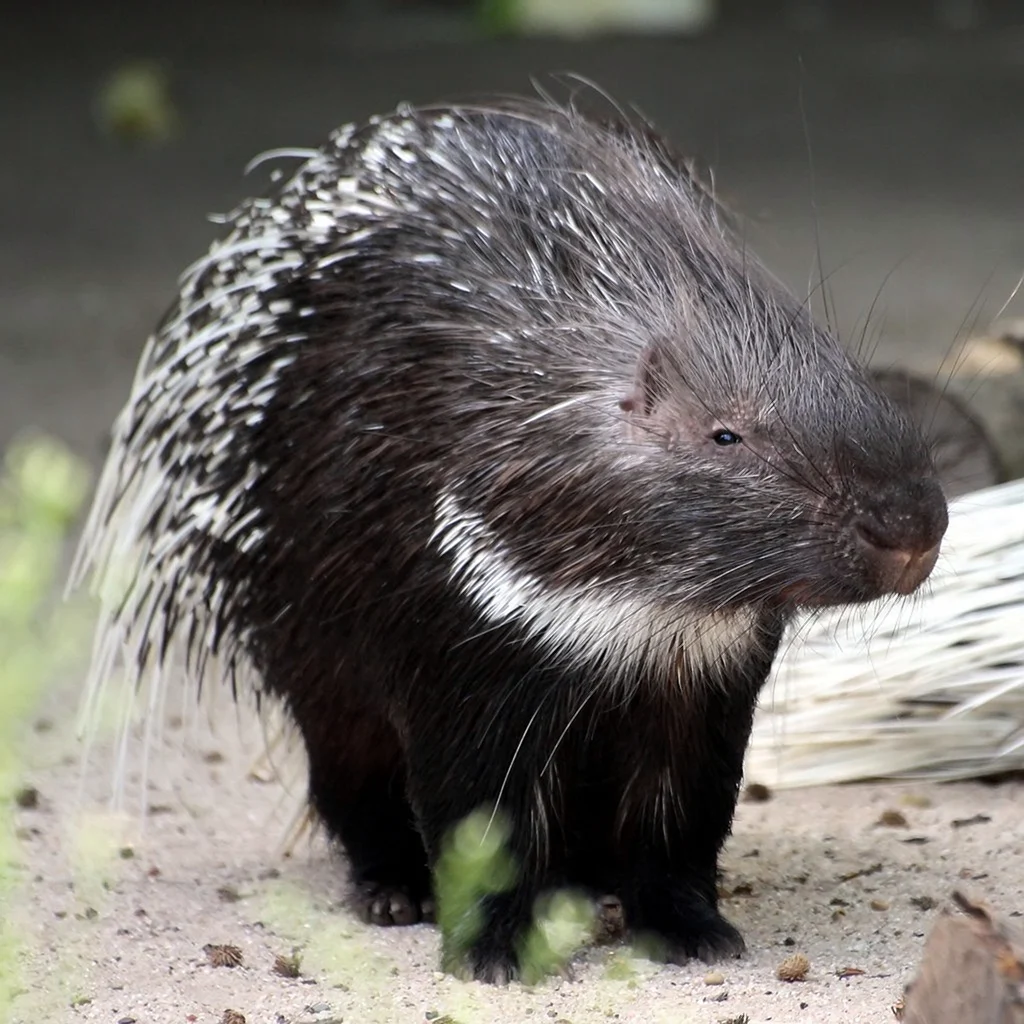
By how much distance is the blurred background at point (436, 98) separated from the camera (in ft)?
23.7

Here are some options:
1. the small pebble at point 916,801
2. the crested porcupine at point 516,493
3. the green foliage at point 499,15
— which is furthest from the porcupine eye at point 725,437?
the small pebble at point 916,801

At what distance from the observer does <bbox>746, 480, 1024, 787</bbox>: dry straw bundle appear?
3412 millimetres

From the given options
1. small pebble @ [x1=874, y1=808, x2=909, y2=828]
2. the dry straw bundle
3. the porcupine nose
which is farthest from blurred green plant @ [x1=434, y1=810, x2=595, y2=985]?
the dry straw bundle

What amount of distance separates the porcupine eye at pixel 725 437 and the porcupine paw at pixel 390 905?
1076 millimetres

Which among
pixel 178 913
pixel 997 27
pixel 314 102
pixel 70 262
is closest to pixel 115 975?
pixel 178 913

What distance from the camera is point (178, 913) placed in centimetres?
290

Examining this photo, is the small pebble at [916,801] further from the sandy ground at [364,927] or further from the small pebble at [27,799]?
the small pebble at [27,799]

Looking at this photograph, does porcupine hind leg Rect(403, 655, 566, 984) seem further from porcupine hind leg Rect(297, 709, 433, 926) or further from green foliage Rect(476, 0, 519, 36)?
green foliage Rect(476, 0, 519, 36)

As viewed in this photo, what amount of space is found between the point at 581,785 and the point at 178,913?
0.70 meters

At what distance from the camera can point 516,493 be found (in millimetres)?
2352

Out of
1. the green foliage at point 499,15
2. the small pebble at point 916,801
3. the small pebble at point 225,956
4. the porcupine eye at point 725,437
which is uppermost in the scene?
the porcupine eye at point 725,437

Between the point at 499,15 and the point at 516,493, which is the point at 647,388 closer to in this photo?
the point at 516,493

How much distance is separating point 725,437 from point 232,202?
6434 millimetres

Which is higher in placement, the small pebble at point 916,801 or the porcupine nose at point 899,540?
the porcupine nose at point 899,540
